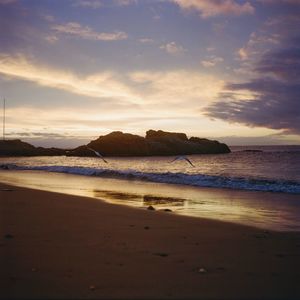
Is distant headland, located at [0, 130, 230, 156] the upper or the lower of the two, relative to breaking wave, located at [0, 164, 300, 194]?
upper

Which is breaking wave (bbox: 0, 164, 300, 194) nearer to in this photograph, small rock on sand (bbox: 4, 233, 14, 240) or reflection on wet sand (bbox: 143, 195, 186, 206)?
reflection on wet sand (bbox: 143, 195, 186, 206)

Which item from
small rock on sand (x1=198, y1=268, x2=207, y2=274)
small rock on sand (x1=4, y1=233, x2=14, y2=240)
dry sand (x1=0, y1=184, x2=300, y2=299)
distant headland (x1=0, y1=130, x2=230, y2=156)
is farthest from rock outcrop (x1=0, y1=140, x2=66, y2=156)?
small rock on sand (x1=198, y1=268, x2=207, y2=274)

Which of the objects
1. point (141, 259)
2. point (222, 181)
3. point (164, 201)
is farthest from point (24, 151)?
point (141, 259)

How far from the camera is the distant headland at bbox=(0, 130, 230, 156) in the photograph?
9201cm

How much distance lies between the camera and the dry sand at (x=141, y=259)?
4.65 meters

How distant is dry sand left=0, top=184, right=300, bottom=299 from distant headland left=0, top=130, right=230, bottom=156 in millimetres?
73669

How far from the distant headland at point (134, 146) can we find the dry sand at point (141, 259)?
73.7 metres

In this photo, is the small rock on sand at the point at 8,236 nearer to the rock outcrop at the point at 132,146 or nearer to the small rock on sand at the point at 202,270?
the small rock on sand at the point at 202,270

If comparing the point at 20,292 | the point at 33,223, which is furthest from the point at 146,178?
the point at 20,292

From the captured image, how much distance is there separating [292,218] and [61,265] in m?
7.65

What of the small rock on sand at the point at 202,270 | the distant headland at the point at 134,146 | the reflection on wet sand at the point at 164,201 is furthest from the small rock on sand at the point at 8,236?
the distant headland at the point at 134,146

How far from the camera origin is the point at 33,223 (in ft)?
28.1

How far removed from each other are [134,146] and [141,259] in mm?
86716

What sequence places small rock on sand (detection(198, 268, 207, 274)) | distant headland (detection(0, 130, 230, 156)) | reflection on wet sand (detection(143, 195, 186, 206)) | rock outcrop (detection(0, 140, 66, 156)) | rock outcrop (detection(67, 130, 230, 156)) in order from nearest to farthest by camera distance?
small rock on sand (detection(198, 268, 207, 274)) → reflection on wet sand (detection(143, 195, 186, 206)) → rock outcrop (detection(67, 130, 230, 156)) → distant headland (detection(0, 130, 230, 156)) → rock outcrop (detection(0, 140, 66, 156))
